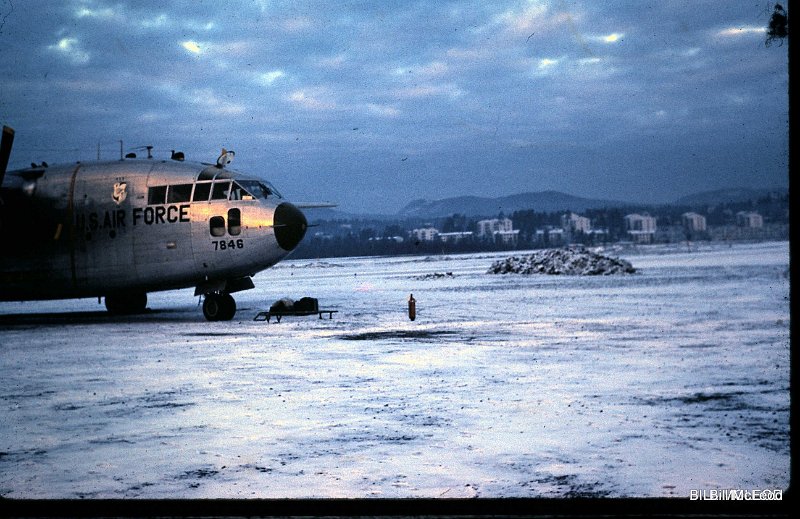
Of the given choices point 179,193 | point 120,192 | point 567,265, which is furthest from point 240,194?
point 567,265

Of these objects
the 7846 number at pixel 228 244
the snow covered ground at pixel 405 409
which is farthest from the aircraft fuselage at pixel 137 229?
the snow covered ground at pixel 405 409

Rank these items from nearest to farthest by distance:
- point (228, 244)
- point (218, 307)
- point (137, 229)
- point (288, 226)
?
point (228, 244) < point (288, 226) < point (137, 229) < point (218, 307)

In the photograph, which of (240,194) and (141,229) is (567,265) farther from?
(141,229)

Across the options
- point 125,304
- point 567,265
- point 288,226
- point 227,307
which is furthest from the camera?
point 567,265

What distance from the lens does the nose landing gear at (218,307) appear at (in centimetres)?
2384

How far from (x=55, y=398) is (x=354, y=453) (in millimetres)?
5911

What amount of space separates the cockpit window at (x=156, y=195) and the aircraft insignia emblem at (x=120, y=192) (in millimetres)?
825

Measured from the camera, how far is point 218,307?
23.8 m

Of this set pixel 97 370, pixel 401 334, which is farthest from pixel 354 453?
pixel 401 334

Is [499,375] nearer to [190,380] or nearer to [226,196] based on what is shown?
[190,380]

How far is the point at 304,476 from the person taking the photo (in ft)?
22.8

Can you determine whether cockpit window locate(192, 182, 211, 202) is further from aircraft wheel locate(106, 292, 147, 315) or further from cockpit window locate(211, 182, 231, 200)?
aircraft wheel locate(106, 292, 147, 315)

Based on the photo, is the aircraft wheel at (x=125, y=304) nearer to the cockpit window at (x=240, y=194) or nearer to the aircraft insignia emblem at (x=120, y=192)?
the aircraft insignia emblem at (x=120, y=192)

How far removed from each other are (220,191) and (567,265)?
1230 inches
